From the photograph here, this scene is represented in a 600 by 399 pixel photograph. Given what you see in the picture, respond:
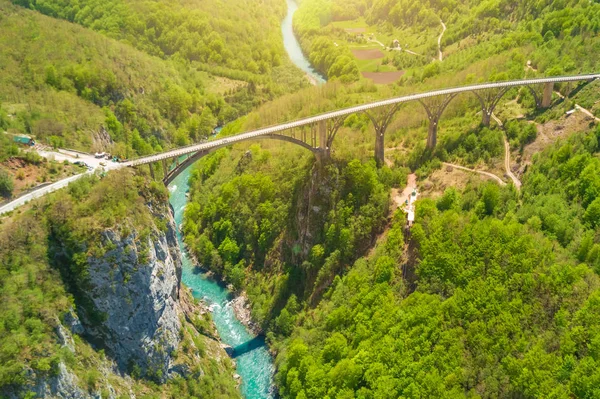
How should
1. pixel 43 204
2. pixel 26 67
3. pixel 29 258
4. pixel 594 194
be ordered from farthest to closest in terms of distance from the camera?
1. pixel 26 67
2. pixel 594 194
3. pixel 43 204
4. pixel 29 258

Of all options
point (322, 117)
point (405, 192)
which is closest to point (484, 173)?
point (405, 192)

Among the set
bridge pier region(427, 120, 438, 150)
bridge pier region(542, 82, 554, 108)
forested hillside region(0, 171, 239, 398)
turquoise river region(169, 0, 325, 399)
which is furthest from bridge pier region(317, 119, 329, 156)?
bridge pier region(542, 82, 554, 108)

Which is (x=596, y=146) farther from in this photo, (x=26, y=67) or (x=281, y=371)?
(x=26, y=67)

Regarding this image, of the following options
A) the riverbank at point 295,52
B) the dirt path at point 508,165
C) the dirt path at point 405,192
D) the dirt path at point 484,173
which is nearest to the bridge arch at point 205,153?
the dirt path at point 405,192

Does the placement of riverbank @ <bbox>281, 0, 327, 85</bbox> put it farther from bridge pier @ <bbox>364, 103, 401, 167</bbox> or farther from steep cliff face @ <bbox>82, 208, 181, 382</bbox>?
steep cliff face @ <bbox>82, 208, 181, 382</bbox>

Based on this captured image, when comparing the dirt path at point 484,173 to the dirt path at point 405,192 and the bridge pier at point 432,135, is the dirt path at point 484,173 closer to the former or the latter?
the bridge pier at point 432,135

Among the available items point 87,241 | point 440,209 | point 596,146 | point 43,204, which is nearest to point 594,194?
point 596,146

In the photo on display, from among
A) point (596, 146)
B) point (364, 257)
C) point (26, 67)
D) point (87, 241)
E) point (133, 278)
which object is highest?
point (26, 67)
